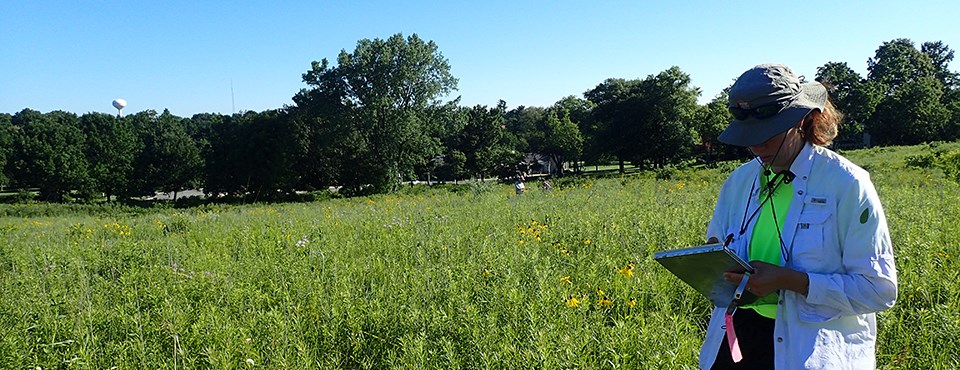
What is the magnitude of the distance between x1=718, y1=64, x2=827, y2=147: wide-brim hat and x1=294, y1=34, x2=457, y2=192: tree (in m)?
34.3

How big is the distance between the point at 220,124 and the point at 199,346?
49.1 metres

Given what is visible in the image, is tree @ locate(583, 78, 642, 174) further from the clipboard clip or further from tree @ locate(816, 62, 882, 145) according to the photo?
the clipboard clip

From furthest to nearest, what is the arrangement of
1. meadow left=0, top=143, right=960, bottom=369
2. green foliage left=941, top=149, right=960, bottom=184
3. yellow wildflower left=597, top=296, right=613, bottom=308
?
green foliage left=941, top=149, right=960, bottom=184 → yellow wildflower left=597, top=296, right=613, bottom=308 → meadow left=0, top=143, right=960, bottom=369

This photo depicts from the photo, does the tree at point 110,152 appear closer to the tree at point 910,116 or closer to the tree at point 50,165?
the tree at point 50,165

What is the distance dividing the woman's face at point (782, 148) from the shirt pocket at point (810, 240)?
192 millimetres

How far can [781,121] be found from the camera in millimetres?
1631

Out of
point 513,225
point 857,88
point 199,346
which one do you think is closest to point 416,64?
point 513,225

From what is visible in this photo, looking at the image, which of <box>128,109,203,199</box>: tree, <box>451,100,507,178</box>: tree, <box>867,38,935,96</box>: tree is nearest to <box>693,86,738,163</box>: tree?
<box>451,100,507,178</box>: tree

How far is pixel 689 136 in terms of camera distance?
39719mm

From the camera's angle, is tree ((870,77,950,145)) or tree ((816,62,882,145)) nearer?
tree ((816,62,882,145))

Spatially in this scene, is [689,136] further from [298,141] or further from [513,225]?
[513,225]

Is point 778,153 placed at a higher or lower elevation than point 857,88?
lower

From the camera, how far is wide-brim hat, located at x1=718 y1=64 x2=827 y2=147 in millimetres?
1631

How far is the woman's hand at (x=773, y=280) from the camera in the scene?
153 cm
